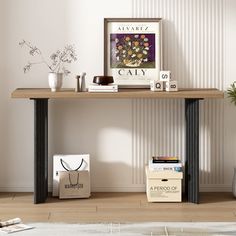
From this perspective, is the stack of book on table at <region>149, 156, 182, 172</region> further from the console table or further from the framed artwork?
the framed artwork

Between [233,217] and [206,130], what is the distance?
0.98 metres

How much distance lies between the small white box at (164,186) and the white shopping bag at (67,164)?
1.68 feet

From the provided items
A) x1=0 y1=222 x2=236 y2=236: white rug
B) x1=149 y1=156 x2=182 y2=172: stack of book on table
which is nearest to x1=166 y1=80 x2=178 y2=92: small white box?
x1=149 y1=156 x2=182 y2=172: stack of book on table

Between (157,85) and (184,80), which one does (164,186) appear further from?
(184,80)

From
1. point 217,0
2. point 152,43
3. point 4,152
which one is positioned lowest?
point 4,152

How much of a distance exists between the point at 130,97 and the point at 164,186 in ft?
2.42

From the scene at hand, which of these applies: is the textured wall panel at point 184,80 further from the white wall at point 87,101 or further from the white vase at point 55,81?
the white vase at point 55,81

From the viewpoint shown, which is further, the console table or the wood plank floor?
the console table

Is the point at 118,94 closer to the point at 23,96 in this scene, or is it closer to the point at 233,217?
the point at 23,96

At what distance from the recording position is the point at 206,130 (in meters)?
5.44

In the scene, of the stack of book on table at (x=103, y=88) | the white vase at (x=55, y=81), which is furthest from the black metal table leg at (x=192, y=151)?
the white vase at (x=55, y=81)

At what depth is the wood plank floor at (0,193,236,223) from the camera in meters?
4.61

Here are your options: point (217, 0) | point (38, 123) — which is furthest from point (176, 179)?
point (217, 0)

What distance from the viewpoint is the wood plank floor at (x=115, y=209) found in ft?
15.1
